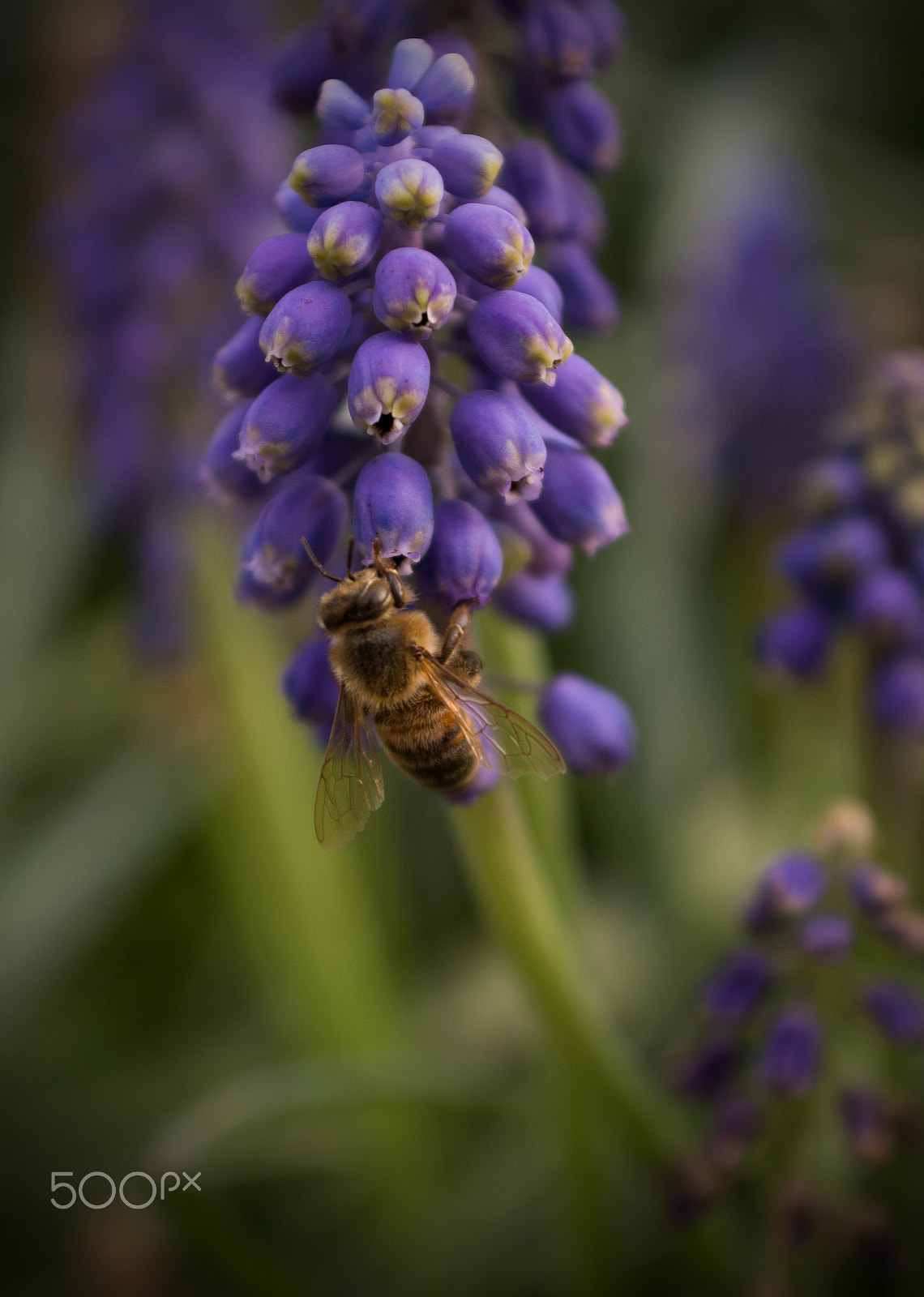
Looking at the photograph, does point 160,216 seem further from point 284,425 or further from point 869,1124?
point 869,1124

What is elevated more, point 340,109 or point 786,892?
point 340,109

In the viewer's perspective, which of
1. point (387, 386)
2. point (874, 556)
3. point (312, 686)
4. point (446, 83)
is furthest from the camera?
point (874, 556)

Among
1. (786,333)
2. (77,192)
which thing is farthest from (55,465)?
(786,333)

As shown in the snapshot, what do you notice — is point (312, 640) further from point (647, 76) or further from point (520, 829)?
point (647, 76)

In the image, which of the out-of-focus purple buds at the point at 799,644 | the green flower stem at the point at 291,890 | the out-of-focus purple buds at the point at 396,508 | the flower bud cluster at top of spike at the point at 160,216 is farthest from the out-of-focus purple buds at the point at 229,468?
the flower bud cluster at top of spike at the point at 160,216

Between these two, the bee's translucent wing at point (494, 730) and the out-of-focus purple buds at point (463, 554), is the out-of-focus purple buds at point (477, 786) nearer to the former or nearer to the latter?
the bee's translucent wing at point (494, 730)

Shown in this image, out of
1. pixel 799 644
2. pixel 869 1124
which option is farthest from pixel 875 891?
pixel 799 644

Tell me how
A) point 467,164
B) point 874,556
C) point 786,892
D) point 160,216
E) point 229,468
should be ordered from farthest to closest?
point 160,216 → point 874,556 → point 786,892 → point 229,468 → point 467,164

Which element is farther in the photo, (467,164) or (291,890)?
(291,890)
